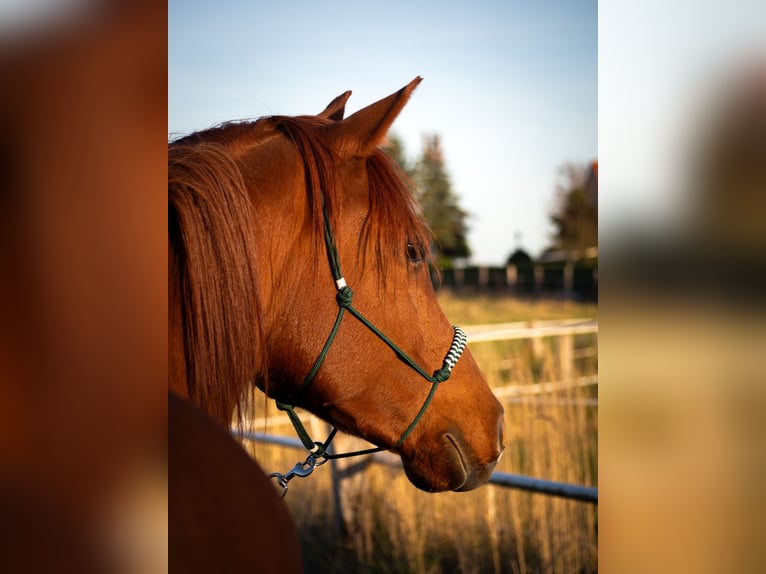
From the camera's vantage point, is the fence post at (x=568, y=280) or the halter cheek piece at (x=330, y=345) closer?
the halter cheek piece at (x=330, y=345)

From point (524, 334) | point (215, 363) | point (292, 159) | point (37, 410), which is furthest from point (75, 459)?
point (524, 334)

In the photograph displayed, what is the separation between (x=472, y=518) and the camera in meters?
4.11

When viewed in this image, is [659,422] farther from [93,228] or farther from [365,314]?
[365,314]

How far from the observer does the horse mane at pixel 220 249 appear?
4.61 feet

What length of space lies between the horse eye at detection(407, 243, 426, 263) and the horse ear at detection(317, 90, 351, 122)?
0.51 m

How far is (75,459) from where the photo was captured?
Result: 46 centimetres

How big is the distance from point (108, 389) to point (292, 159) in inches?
50.7

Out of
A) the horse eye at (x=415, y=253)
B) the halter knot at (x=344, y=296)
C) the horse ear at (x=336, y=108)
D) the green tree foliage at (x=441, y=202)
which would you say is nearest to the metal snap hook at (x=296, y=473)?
the halter knot at (x=344, y=296)

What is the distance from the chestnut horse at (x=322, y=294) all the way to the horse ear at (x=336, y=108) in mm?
302

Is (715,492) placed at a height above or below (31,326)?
below

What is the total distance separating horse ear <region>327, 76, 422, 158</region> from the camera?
1.64 meters

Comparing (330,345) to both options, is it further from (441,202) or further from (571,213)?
(441,202)

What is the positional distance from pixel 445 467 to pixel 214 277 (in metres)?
0.93

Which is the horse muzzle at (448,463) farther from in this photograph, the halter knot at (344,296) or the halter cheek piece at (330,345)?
the halter knot at (344,296)
